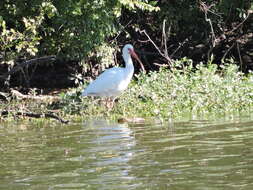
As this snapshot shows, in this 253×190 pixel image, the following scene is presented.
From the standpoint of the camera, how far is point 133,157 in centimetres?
743

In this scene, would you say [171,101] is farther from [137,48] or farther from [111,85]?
[137,48]

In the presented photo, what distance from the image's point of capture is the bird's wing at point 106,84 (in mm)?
14273

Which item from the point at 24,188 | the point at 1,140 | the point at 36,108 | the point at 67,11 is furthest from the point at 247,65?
the point at 24,188

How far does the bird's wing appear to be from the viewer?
1427 centimetres

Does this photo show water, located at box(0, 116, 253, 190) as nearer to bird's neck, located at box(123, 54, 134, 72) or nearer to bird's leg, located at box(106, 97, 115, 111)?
bird's leg, located at box(106, 97, 115, 111)

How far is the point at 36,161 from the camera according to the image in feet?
24.8

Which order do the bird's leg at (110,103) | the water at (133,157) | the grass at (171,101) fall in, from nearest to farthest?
the water at (133,157) < the grass at (171,101) < the bird's leg at (110,103)

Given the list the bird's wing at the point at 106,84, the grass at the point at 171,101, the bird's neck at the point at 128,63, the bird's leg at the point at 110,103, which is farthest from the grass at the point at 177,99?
the bird's neck at the point at 128,63

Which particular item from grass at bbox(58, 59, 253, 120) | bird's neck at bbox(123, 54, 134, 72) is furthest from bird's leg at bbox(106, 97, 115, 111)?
bird's neck at bbox(123, 54, 134, 72)

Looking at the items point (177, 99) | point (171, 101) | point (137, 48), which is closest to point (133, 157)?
point (171, 101)

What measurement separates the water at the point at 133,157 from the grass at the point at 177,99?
202cm

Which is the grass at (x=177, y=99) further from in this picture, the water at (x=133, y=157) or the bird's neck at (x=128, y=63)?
the water at (x=133, y=157)

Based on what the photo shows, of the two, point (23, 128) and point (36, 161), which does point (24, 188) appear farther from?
point (23, 128)

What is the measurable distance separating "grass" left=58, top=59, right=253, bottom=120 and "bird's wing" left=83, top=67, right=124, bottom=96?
0.23m
